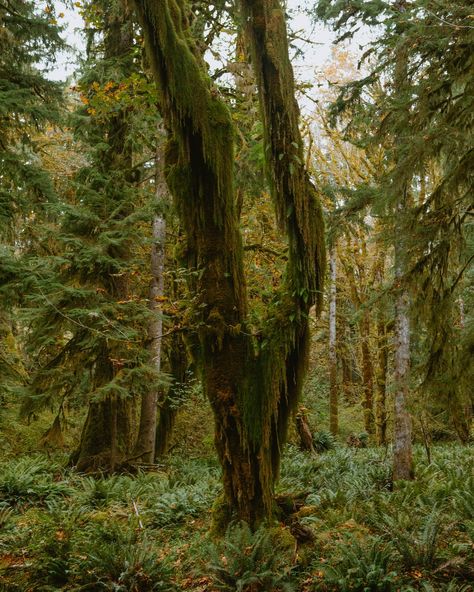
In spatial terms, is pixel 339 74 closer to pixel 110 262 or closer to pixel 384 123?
pixel 384 123

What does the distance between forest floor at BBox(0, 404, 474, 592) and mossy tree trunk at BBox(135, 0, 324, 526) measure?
0.65 m

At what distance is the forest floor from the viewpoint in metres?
4.49

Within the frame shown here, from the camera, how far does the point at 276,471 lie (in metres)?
5.26

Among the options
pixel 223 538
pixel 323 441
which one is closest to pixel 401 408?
pixel 223 538

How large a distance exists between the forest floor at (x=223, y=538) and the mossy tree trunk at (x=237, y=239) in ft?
2.13

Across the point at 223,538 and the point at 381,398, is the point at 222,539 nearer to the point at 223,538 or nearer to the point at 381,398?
the point at 223,538

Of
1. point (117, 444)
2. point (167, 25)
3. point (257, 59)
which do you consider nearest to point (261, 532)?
point (257, 59)

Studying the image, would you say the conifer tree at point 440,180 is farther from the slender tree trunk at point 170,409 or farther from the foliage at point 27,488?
the slender tree trunk at point 170,409

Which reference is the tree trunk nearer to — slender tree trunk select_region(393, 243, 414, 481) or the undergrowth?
the undergrowth

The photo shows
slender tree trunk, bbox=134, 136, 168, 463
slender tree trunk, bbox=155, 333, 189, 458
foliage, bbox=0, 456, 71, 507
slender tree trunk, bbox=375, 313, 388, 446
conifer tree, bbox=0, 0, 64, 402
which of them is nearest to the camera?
foliage, bbox=0, 456, 71, 507

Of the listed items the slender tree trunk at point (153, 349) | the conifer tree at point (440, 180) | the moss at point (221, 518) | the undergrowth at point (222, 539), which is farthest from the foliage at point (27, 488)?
the conifer tree at point (440, 180)

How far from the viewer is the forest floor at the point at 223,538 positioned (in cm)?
449

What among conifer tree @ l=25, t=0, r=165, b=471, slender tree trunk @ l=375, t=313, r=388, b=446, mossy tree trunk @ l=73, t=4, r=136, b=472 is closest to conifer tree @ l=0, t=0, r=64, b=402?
conifer tree @ l=25, t=0, r=165, b=471

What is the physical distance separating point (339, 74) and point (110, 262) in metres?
16.0
